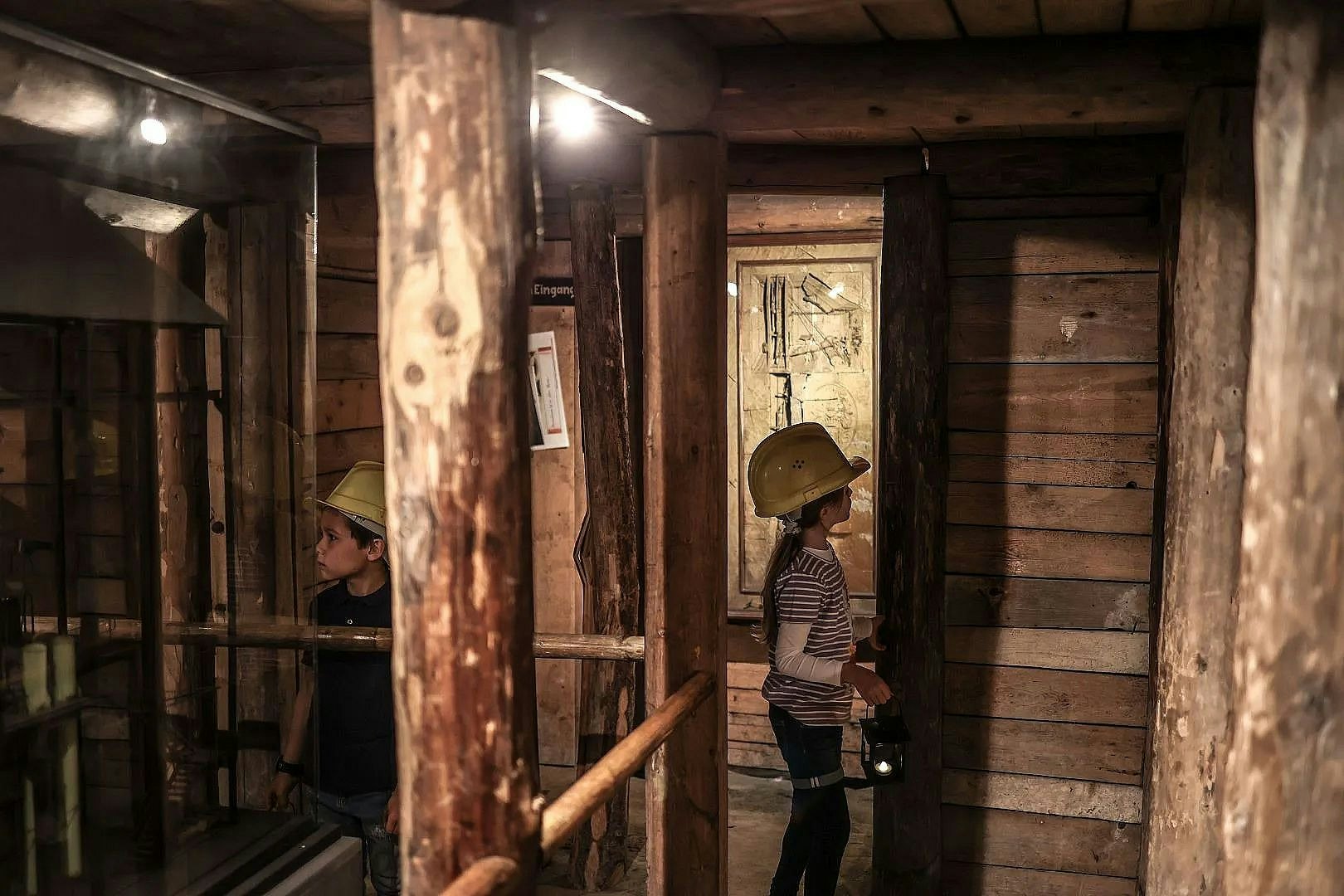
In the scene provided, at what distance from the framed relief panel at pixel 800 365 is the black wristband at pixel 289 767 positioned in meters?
3.17

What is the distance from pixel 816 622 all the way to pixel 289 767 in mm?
1801

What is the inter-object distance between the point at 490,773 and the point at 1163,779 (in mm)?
2329

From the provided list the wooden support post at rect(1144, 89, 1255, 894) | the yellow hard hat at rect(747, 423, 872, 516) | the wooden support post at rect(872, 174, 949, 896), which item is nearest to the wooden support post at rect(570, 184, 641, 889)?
the yellow hard hat at rect(747, 423, 872, 516)

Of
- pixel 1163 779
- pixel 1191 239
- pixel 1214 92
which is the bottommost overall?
pixel 1163 779

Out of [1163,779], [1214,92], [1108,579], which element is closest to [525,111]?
[1214,92]

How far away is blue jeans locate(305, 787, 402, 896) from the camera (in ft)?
12.9

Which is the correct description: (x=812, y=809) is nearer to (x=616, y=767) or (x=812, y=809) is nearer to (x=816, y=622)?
(x=816, y=622)

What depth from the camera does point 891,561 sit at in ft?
15.6

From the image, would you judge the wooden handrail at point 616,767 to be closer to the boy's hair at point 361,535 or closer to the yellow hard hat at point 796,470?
the yellow hard hat at point 796,470

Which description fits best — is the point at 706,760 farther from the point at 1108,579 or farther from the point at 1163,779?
the point at 1108,579

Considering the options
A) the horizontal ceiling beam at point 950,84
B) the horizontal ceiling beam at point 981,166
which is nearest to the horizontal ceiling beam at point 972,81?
the horizontal ceiling beam at point 950,84

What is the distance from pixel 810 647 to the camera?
434 centimetres

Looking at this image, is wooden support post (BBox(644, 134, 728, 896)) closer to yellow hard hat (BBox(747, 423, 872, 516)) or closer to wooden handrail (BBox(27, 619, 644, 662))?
wooden handrail (BBox(27, 619, 644, 662))

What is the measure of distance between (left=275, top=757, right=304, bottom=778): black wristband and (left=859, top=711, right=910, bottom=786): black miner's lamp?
2.00 meters
